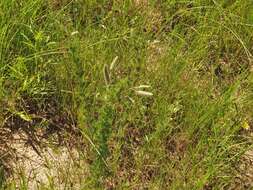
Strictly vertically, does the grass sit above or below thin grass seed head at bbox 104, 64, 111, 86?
below

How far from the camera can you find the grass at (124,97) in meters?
2.21

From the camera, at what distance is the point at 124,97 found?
7.50 ft

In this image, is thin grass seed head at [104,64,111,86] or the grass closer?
thin grass seed head at [104,64,111,86]

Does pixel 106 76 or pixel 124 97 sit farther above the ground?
pixel 106 76

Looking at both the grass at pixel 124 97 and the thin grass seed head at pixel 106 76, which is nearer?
the thin grass seed head at pixel 106 76

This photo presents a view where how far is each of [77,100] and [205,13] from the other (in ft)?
3.07

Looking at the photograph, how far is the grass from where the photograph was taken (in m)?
2.21

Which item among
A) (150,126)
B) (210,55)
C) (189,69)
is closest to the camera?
(150,126)

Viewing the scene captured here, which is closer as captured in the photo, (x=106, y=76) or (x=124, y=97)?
(x=106, y=76)

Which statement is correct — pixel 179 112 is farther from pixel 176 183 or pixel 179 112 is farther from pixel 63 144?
pixel 63 144

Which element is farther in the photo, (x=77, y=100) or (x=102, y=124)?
(x=77, y=100)

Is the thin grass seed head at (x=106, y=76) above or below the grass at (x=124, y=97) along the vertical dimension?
above

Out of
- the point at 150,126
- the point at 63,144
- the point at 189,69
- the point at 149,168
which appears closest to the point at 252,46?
the point at 189,69

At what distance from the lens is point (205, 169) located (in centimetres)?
223
